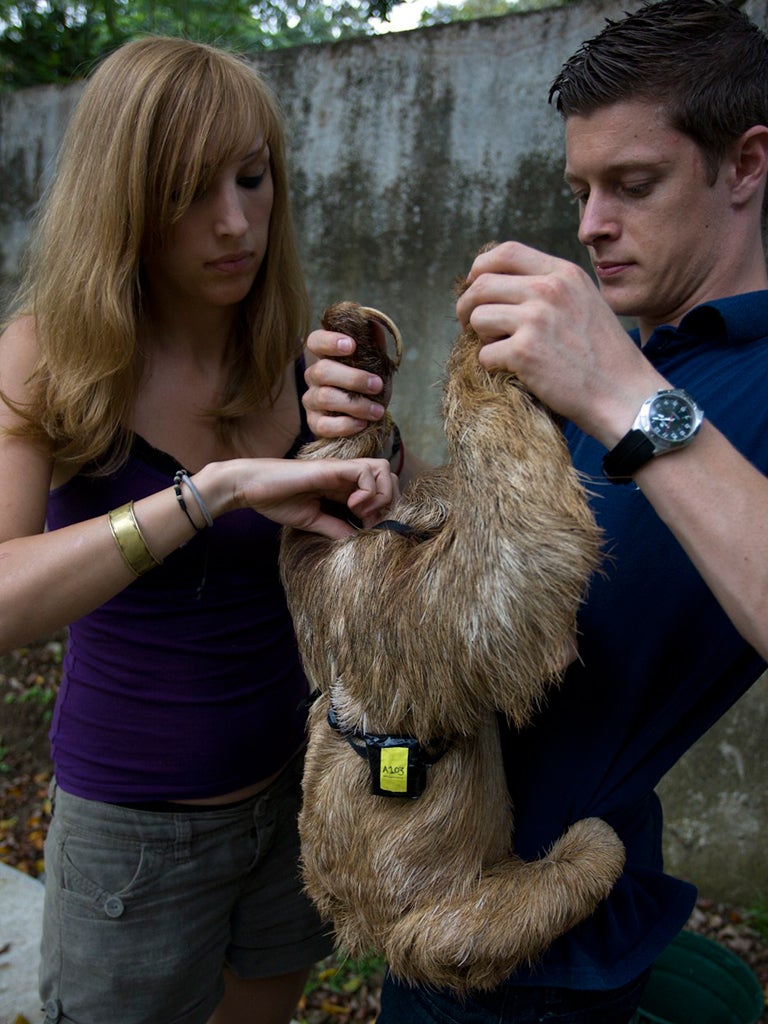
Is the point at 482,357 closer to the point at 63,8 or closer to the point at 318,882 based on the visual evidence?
the point at 318,882

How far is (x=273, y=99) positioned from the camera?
2.15 m

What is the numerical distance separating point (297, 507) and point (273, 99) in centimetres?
115

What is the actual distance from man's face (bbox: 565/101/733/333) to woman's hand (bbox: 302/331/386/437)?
511mm

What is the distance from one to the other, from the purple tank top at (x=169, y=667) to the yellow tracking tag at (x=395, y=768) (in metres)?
0.66

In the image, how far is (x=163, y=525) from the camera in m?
1.70

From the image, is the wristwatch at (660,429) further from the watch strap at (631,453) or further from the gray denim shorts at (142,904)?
the gray denim shorts at (142,904)

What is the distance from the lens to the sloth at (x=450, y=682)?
1297mm

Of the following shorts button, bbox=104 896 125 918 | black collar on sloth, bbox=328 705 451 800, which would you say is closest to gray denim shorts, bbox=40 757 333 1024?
shorts button, bbox=104 896 125 918

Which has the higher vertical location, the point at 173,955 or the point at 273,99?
the point at 273,99

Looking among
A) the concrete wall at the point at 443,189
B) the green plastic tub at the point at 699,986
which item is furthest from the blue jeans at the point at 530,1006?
the concrete wall at the point at 443,189

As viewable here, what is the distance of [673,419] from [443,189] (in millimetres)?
3328

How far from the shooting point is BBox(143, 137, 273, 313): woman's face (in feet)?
6.44

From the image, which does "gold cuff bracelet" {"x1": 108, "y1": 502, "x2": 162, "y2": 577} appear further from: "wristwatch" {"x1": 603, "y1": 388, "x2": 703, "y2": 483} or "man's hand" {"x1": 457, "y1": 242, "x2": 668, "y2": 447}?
"wristwatch" {"x1": 603, "y1": 388, "x2": 703, "y2": 483}

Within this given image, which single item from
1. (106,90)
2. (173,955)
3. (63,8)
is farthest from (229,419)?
(63,8)
